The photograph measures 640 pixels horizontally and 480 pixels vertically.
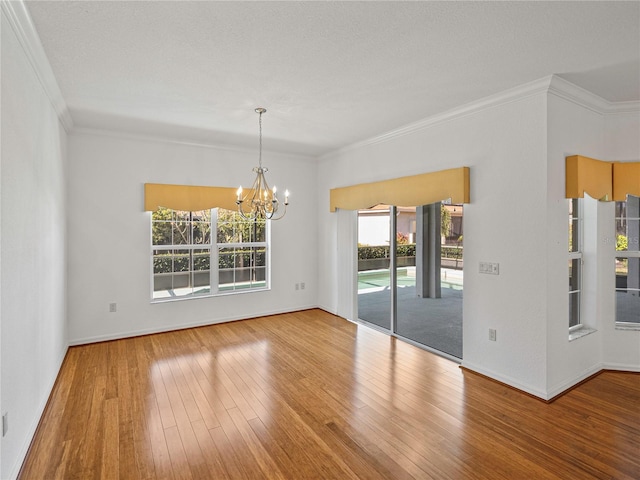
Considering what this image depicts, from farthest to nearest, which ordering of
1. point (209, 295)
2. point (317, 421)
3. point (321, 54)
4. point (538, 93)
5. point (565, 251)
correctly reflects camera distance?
point (209, 295) → point (565, 251) → point (538, 93) → point (317, 421) → point (321, 54)

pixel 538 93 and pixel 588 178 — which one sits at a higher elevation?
pixel 538 93

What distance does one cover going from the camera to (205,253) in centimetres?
531

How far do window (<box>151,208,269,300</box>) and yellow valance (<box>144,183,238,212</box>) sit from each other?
240 mm

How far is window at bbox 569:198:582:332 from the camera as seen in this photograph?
3.60 meters

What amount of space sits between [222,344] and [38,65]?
130 inches

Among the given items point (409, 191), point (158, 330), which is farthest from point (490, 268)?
point (158, 330)

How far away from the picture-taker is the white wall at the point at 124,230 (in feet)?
14.4

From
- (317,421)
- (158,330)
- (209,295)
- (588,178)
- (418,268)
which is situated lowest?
(317,421)

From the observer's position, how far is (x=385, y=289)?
6691 mm

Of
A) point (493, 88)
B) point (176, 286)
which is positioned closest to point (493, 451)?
point (493, 88)

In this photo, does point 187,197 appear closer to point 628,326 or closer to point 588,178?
point 588,178

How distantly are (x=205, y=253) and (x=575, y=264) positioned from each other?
4.72 metres

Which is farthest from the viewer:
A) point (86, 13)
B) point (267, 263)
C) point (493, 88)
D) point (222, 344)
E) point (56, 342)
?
point (267, 263)

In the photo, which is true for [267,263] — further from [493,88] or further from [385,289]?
[493,88]
